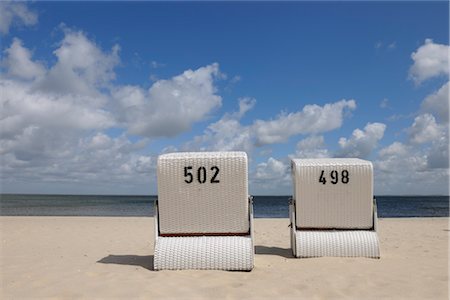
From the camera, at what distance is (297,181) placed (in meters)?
8.74

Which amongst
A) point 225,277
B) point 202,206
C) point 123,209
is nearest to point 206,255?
point 225,277

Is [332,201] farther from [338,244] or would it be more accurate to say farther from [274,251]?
[274,251]

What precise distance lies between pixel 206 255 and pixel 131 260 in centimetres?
195

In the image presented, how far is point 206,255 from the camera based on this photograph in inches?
285

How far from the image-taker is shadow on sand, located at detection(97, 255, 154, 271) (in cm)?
787

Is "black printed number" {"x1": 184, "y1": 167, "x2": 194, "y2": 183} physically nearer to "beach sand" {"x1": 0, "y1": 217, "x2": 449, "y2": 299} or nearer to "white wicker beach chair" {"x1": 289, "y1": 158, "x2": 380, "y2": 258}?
"beach sand" {"x1": 0, "y1": 217, "x2": 449, "y2": 299}

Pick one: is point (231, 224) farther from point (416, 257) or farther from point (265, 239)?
point (265, 239)

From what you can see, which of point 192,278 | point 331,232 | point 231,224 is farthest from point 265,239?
point 192,278

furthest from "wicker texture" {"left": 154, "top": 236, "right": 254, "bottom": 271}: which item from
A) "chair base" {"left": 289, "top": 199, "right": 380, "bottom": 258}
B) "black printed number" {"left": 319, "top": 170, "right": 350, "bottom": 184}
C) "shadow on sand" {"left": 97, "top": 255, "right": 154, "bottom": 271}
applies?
"black printed number" {"left": 319, "top": 170, "right": 350, "bottom": 184}

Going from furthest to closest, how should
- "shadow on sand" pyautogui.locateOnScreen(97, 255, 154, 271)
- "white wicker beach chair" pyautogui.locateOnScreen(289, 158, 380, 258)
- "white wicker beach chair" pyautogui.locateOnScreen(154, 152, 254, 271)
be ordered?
"white wicker beach chair" pyautogui.locateOnScreen(289, 158, 380, 258) → "shadow on sand" pyautogui.locateOnScreen(97, 255, 154, 271) → "white wicker beach chair" pyautogui.locateOnScreen(154, 152, 254, 271)

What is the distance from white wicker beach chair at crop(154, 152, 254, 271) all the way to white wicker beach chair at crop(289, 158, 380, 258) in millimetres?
1649

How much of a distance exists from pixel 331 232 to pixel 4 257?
6.61 metres

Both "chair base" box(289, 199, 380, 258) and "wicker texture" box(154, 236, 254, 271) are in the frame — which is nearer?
"wicker texture" box(154, 236, 254, 271)

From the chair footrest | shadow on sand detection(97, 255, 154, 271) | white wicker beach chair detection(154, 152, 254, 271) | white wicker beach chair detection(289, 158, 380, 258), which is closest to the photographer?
white wicker beach chair detection(154, 152, 254, 271)
